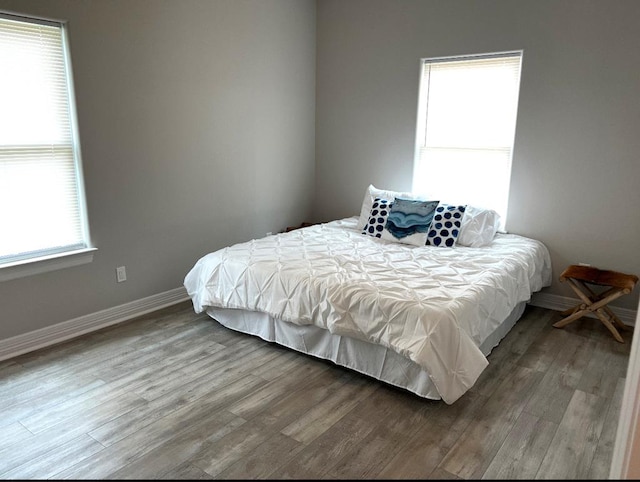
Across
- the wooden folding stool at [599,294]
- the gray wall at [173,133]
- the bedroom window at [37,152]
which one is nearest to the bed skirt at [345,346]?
the wooden folding stool at [599,294]

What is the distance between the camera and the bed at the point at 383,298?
2350mm

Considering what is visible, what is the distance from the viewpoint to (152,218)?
3.67 meters

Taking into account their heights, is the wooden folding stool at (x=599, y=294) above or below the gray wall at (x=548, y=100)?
below

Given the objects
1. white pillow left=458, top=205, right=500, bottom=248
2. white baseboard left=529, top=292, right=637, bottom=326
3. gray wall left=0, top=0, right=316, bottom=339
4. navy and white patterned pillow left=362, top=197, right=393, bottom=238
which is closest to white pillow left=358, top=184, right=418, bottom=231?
navy and white patterned pillow left=362, top=197, right=393, bottom=238

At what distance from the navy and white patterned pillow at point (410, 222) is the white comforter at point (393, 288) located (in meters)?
0.11

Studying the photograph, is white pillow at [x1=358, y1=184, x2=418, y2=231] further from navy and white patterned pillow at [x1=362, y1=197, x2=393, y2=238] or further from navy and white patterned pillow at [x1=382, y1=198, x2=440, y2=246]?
navy and white patterned pillow at [x1=382, y1=198, x2=440, y2=246]

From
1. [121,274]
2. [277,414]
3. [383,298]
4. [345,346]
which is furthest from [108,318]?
[383,298]

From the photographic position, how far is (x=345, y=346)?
2744 millimetres

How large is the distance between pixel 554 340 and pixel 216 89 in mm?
3451

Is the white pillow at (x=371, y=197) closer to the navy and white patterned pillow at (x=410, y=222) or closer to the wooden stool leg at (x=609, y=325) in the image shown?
the navy and white patterned pillow at (x=410, y=222)

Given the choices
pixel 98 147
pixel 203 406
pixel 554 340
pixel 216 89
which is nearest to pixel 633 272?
pixel 554 340

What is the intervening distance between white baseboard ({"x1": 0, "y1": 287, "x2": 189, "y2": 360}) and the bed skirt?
58cm

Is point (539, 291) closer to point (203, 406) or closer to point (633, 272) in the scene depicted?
point (633, 272)

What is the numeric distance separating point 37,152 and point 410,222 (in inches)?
111
